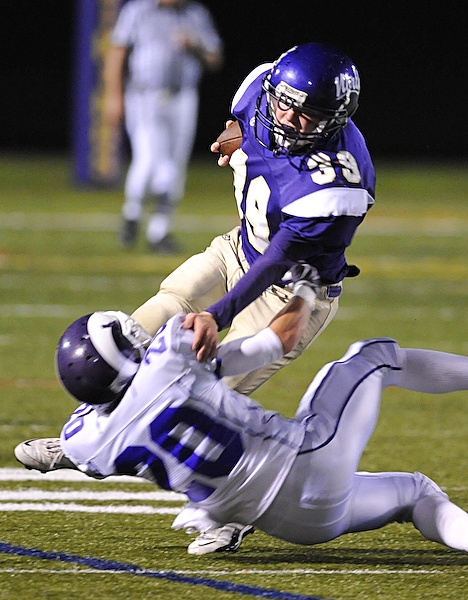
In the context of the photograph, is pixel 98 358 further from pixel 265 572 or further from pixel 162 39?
pixel 162 39

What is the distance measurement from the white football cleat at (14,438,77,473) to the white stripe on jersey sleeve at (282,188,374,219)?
2.73ft

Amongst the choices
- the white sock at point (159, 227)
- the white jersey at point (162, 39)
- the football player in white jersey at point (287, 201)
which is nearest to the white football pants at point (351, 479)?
the football player in white jersey at point (287, 201)

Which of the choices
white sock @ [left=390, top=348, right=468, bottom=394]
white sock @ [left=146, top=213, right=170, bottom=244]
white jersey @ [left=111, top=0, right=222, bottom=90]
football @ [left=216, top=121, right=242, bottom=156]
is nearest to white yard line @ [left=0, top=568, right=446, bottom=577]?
white sock @ [left=390, top=348, right=468, bottom=394]

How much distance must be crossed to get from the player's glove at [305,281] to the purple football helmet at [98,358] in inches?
21.1

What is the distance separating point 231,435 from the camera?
2969 mm

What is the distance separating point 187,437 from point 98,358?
0.85 feet

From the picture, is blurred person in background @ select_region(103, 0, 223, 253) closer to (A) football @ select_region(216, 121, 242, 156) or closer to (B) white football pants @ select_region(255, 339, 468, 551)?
(A) football @ select_region(216, 121, 242, 156)

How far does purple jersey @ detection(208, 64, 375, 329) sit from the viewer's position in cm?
334

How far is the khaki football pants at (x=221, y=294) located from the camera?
3672mm

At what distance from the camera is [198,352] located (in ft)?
9.66

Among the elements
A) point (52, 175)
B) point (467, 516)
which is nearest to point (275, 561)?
point (467, 516)

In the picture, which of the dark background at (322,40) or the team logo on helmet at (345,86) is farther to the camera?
the dark background at (322,40)

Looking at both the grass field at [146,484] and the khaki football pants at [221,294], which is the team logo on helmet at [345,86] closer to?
the khaki football pants at [221,294]

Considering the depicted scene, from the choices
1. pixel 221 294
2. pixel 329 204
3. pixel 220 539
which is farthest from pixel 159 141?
→ pixel 220 539
